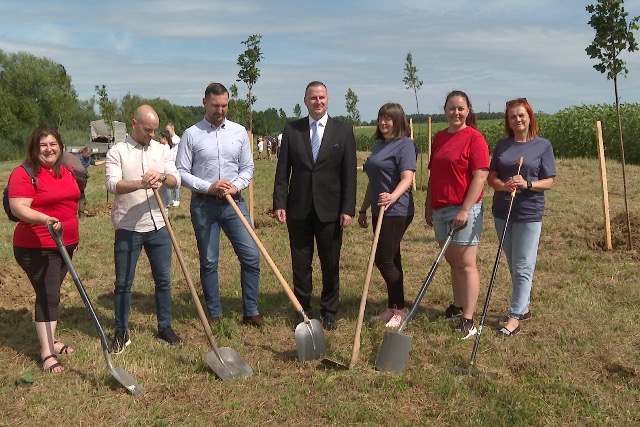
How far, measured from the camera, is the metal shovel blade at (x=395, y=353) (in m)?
4.45

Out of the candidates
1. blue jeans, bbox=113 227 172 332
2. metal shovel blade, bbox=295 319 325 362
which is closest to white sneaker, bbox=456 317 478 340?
metal shovel blade, bbox=295 319 325 362

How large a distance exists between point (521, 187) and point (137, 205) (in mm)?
3192

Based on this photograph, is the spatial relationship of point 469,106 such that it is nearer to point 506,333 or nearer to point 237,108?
point 506,333

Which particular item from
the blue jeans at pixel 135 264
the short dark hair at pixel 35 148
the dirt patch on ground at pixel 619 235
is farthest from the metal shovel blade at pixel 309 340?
the dirt patch on ground at pixel 619 235

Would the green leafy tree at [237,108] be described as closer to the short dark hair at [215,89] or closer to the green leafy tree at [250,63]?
the green leafy tree at [250,63]

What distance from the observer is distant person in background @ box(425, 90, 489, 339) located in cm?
491

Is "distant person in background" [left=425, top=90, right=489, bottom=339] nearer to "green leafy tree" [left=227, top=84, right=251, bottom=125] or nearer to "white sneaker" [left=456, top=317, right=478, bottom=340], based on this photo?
"white sneaker" [left=456, top=317, right=478, bottom=340]

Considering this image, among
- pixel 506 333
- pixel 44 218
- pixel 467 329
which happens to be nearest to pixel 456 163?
pixel 467 329

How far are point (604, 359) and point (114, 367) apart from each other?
3794 mm

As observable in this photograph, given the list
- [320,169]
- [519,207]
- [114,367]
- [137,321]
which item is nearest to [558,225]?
[519,207]

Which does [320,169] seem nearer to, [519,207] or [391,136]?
[391,136]

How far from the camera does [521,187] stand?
16.2 ft

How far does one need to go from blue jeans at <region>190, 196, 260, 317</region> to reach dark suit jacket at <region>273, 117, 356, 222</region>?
453mm

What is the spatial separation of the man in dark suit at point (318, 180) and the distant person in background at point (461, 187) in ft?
2.59
